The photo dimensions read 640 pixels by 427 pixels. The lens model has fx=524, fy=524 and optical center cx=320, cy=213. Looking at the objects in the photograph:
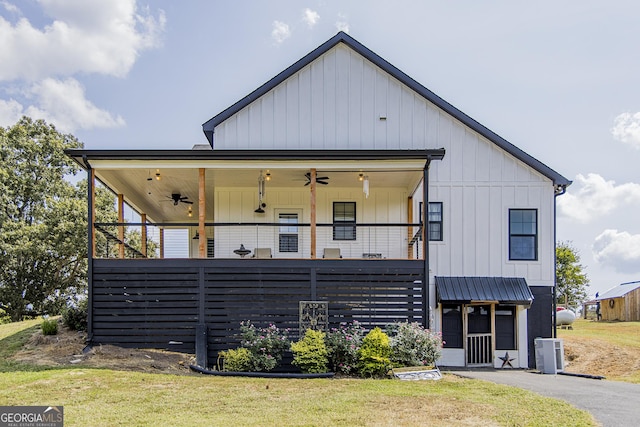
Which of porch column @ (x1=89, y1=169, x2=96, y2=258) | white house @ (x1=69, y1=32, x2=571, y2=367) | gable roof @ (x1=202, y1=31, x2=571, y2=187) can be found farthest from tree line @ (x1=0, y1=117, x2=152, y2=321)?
porch column @ (x1=89, y1=169, x2=96, y2=258)

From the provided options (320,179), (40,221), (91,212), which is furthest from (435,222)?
(40,221)

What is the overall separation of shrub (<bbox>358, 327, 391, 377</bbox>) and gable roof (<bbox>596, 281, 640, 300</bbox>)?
25904 millimetres

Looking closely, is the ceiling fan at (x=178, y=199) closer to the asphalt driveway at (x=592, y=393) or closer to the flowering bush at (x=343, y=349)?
the flowering bush at (x=343, y=349)

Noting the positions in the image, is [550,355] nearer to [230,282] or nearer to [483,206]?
[483,206]

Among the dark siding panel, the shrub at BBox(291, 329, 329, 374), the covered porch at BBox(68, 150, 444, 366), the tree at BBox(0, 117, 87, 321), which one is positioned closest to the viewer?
the shrub at BBox(291, 329, 329, 374)

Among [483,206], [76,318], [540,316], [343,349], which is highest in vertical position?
[483,206]

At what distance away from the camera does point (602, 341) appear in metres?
19.1

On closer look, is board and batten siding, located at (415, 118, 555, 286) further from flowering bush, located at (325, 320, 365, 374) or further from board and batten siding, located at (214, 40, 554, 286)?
flowering bush, located at (325, 320, 365, 374)

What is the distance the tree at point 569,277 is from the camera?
3962cm

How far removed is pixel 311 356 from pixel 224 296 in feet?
8.83

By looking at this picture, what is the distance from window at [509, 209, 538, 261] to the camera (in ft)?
49.6

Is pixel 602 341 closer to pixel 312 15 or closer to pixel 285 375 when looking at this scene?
pixel 285 375

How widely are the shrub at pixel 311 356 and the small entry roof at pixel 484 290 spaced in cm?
464

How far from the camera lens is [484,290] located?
47.9 ft
